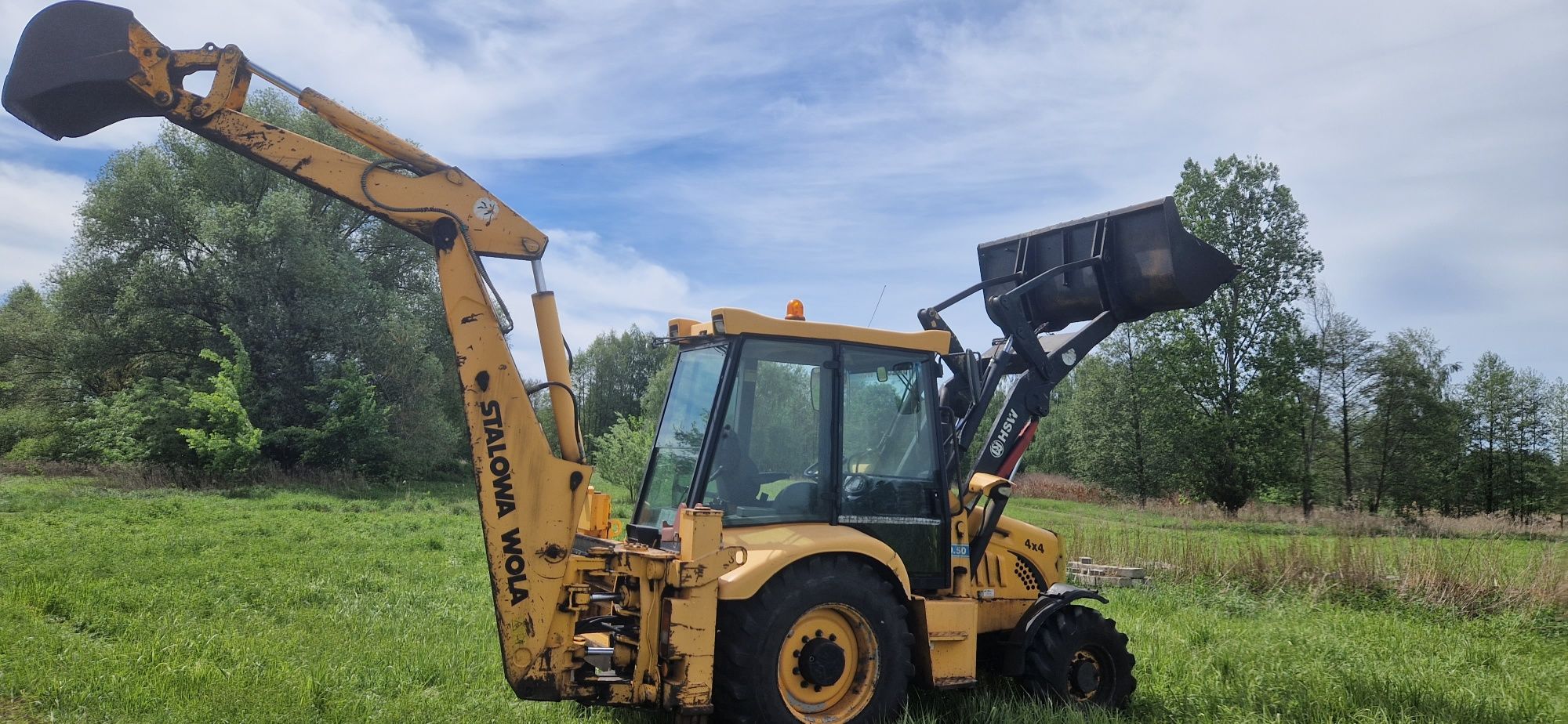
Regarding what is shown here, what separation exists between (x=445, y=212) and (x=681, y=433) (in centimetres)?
185

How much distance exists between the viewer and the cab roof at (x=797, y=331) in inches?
213

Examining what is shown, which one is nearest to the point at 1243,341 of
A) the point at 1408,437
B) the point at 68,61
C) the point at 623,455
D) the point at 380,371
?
the point at 1408,437

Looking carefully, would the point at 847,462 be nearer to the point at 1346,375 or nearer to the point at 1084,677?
the point at 1084,677

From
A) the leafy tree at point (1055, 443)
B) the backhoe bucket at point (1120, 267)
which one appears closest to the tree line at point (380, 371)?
the backhoe bucket at point (1120, 267)

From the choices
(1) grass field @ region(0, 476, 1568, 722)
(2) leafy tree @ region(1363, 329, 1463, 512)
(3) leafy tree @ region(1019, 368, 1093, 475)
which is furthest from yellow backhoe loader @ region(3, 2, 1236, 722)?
(3) leafy tree @ region(1019, 368, 1093, 475)

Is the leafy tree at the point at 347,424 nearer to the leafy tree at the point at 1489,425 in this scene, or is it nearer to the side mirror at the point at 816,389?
the side mirror at the point at 816,389

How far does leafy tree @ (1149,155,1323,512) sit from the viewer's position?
105ft

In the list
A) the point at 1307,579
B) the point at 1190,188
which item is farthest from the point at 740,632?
the point at 1190,188

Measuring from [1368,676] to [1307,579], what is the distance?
630 cm

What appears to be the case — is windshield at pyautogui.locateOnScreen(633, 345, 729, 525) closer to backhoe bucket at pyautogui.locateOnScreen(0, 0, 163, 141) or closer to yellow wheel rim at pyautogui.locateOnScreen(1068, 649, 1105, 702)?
yellow wheel rim at pyautogui.locateOnScreen(1068, 649, 1105, 702)

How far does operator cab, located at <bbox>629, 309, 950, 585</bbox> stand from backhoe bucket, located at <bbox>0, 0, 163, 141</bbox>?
3199 millimetres

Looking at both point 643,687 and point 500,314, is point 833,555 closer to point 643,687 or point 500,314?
point 643,687

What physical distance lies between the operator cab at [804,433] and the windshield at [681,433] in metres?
0.01

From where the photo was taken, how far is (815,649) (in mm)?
5004
